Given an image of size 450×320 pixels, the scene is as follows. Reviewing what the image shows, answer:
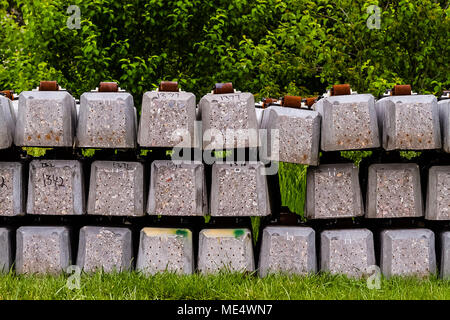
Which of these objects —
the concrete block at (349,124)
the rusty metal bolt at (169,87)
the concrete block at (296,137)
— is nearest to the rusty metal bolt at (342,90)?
the concrete block at (349,124)

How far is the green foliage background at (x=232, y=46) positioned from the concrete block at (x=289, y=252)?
389 cm

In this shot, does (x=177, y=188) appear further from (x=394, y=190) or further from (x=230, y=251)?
(x=394, y=190)

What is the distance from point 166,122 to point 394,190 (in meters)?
1.49

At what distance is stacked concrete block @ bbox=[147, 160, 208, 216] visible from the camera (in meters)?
4.58

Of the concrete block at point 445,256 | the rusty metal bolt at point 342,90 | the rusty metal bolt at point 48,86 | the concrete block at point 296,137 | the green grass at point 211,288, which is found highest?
the rusty metal bolt at point 48,86

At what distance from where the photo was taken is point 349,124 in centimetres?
452

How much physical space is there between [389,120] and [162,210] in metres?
1.50

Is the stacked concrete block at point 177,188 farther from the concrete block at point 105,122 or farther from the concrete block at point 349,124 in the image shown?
the concrete block at point 349,124

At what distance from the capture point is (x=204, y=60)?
10398mm

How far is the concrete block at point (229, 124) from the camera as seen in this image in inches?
177

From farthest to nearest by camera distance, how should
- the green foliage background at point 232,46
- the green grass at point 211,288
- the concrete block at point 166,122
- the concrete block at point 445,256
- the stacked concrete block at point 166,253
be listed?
1. the green foliage background at point 232,46
2. the concrete block at point 445,256
3. the stacked concrete block at point 166,253
4. the concrete block at point 166,122
5. the green grass at point 211,288

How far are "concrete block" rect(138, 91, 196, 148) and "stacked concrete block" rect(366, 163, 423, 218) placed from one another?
120 centimetres

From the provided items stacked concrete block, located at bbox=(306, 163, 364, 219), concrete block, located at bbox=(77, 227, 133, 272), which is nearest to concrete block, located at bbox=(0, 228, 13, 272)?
concrete block, located at bbox=(77, 227, 133, 272)
